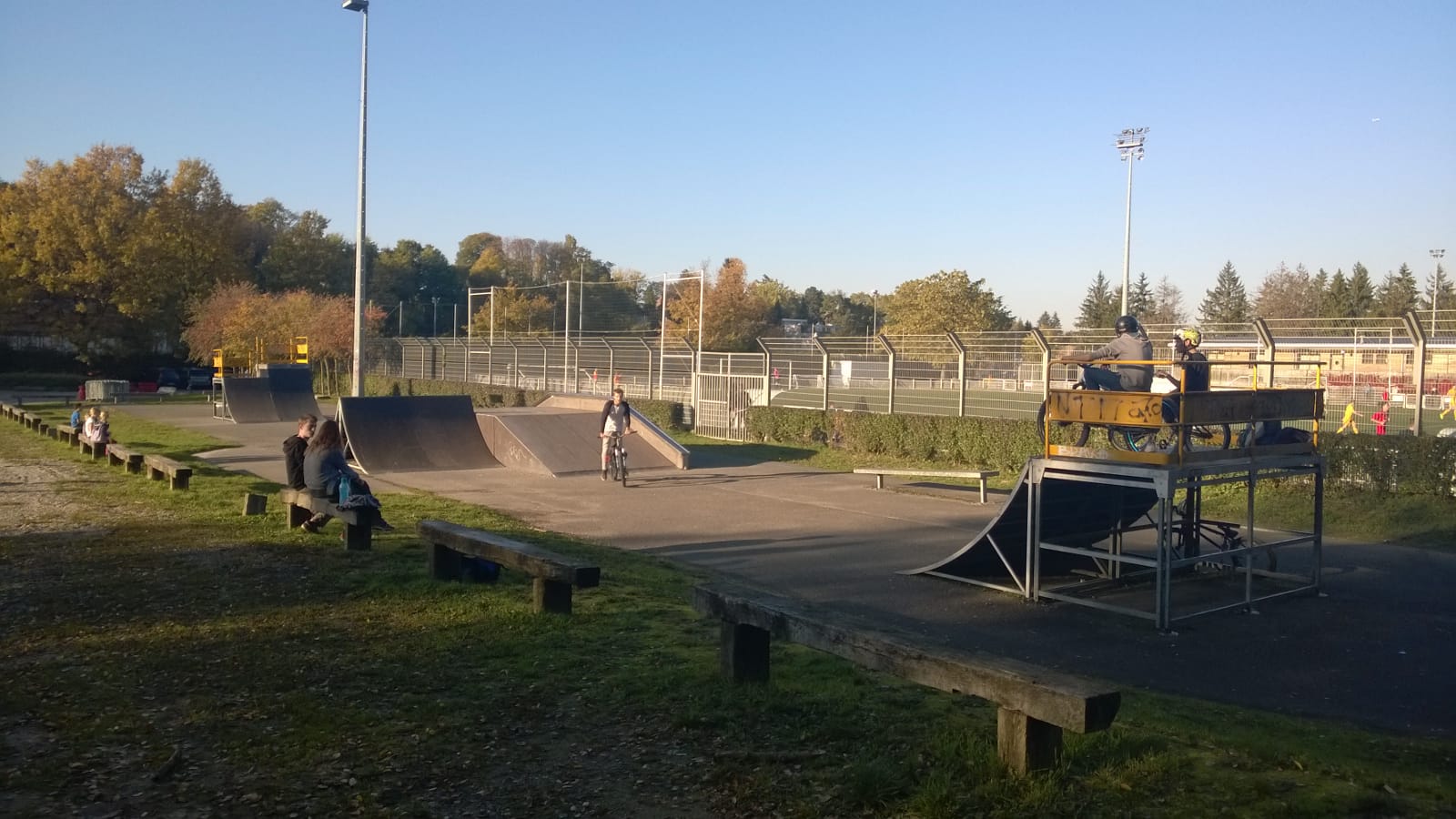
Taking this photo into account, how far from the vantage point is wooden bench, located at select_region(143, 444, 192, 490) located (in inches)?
613

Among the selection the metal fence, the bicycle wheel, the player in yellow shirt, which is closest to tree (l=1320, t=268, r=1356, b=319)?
the metal fence

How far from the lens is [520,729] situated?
17.7ft

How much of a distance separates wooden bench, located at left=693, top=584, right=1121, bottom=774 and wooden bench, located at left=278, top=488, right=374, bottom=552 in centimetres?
526

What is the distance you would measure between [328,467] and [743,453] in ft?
48.6

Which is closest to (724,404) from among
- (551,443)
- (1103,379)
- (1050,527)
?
(551,443)

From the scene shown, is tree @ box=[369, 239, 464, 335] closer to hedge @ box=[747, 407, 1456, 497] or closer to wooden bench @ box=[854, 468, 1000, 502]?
hedge @ box=[747, 407, 1456, 497]

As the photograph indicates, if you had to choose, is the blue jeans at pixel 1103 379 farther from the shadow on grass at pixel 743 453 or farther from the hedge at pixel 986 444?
the shadow on grass at pixel 743 453

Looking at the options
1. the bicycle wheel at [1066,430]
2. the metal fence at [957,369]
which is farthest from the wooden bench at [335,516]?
the metal fence at [957,369]

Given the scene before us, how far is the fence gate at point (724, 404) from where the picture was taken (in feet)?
95.2

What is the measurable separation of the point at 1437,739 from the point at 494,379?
1460 inches

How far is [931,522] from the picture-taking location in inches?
586

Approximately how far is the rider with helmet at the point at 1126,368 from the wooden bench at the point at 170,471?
11955mm

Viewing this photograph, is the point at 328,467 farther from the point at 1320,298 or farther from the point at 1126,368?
the point at 1320,298

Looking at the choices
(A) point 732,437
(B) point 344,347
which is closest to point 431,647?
(A) point 732,437
